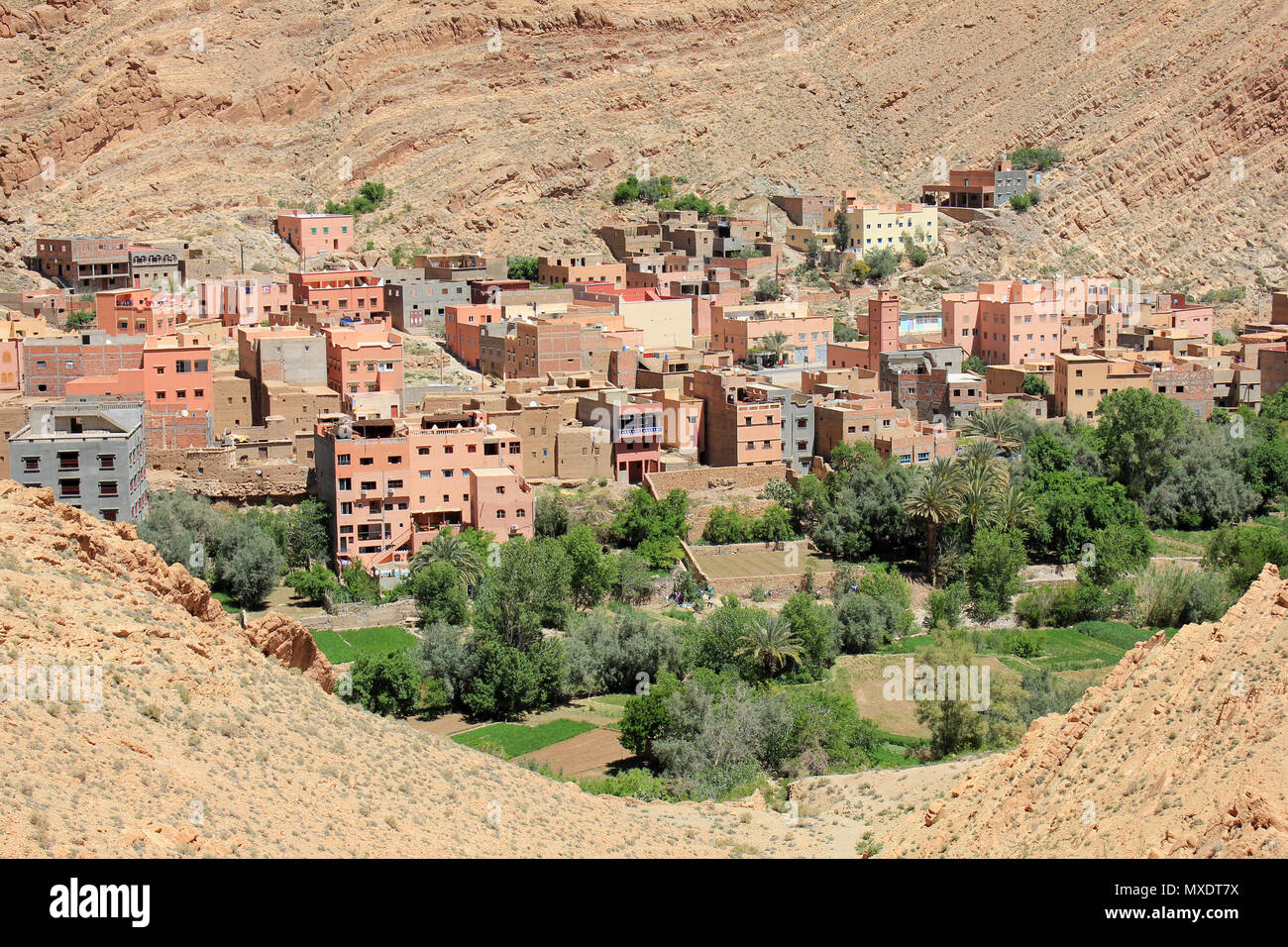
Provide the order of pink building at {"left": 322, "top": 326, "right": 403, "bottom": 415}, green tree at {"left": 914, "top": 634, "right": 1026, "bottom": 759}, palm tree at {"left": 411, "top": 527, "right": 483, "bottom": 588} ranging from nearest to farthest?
green tree at {"left": 914, "top": 634, "right": 1026, "bottom": 759} < palm tree at {"left": 411, "top": 527, "right": 483, "bottom": 588} < pink building at {"left": 322, "top": 326, "right": 403, "bottom": 415}

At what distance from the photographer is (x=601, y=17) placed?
73.5 metres

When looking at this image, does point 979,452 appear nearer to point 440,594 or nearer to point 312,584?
point 440,594

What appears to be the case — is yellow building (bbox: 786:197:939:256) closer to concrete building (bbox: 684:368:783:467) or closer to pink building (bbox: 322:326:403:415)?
concrete building (bbox: 684:368:783:467)

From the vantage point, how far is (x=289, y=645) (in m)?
16.5

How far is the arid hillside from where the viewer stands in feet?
208

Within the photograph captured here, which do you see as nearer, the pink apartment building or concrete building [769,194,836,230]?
the pink apartment building

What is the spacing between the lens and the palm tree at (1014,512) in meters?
37.5

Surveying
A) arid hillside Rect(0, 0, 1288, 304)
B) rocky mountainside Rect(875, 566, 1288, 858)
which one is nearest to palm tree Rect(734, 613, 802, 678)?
rocky mountainside Rect(875, 566, 1288, 858)

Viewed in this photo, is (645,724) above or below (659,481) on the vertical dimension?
below

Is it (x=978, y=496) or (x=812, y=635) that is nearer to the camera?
(x=812, y=635)

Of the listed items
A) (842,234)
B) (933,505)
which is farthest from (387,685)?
(842,234)

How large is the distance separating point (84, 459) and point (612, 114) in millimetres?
41194

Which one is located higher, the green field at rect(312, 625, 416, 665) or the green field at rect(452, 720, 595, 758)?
the green field at rect(312, 625, 416, 665)

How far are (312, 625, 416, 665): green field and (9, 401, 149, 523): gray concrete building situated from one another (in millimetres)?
3952
